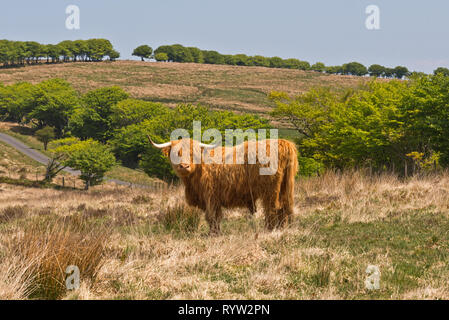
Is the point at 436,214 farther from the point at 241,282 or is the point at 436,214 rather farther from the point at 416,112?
the point at 416,112

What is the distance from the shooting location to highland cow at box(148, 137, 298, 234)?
262 inches

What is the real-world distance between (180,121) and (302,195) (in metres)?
28.2

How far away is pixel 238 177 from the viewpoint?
679cm

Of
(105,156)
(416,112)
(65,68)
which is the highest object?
(65,68)

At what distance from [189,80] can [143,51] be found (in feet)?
193

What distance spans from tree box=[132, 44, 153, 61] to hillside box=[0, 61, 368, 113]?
85.4ft

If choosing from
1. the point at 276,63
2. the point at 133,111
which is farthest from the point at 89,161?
the point at 276,63

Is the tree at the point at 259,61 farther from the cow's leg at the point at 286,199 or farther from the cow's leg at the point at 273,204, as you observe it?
the cow's leg at the point at 273,204

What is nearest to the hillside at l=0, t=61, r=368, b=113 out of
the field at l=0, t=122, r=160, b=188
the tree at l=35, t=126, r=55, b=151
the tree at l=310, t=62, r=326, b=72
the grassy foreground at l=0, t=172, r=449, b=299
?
the tree at l=310, t=62, r=326, b=72

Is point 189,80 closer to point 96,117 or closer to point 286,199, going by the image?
point 96,117

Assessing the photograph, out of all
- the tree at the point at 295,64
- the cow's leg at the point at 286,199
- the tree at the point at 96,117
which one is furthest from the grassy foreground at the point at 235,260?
the tree at the point at 295,64

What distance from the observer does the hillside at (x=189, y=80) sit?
101750 mm
